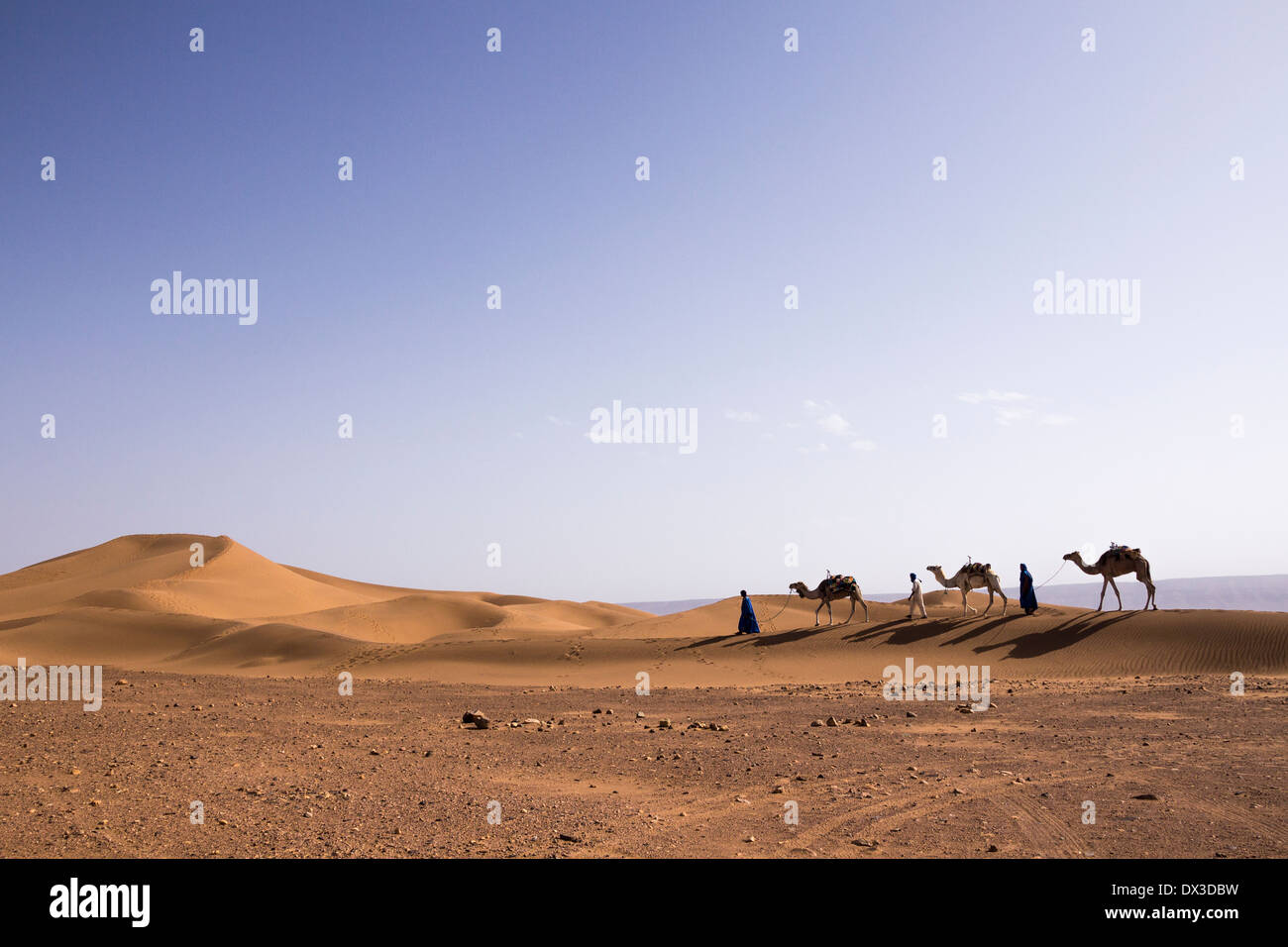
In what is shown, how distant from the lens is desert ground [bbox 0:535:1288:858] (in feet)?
24.6

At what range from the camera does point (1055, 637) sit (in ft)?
86.0

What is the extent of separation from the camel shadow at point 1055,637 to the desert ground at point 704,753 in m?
0.09

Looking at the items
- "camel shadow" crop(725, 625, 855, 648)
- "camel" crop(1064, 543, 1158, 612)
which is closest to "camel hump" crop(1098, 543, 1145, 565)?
"camel" crop(1064, 543, 1158, 612)

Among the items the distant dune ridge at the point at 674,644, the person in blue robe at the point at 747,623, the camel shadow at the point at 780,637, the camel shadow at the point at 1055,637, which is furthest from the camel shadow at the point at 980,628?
the person in blue robe at the point at 747,623

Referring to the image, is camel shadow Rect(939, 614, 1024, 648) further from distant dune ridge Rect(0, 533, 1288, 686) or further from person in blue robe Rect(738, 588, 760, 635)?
person in blue robe Rect(738, 588, 760, 635)

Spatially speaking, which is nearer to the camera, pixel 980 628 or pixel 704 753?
pixel 704 753

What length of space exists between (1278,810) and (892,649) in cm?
1912

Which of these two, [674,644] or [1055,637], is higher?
[1055,637]

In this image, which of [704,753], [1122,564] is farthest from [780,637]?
[704,753]

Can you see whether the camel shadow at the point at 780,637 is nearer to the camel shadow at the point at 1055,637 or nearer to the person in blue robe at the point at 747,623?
the person in blue robe at the point at 747,623

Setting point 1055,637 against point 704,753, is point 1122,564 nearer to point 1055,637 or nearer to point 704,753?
point 1055,637

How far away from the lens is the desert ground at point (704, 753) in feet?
24.6

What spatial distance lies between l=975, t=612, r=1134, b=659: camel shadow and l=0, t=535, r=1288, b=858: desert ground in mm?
88

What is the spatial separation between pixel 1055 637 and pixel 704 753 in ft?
61.3
